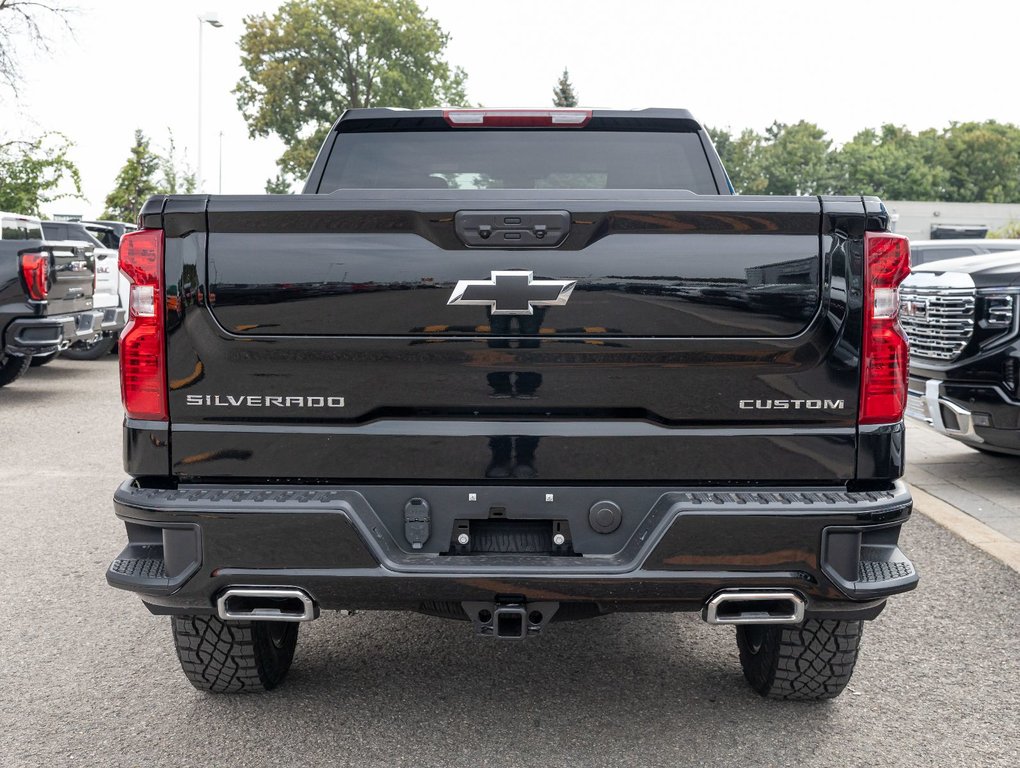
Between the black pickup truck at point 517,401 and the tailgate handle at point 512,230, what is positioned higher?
the tailgate handle at point 512,230

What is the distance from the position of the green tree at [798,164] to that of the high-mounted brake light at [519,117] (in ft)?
398

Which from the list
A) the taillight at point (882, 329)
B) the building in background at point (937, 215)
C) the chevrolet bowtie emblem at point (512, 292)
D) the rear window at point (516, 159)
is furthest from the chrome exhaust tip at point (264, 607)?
the building in background at point (937, 215)

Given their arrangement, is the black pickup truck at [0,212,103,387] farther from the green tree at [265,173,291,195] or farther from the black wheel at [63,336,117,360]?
the green tree at [265,173,291,195]

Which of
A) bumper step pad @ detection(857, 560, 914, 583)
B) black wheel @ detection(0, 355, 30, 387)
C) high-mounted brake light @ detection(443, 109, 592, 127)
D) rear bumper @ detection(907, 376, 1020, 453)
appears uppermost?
high-mounted brake light @ detection(443, 109, 592, 127)

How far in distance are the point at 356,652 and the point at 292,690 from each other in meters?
0.44

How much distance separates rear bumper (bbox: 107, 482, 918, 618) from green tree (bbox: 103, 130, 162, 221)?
36102 mm

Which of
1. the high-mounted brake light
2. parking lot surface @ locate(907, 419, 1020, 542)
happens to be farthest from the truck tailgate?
parking lot surface @ locate(907, 419, 1020, 542)

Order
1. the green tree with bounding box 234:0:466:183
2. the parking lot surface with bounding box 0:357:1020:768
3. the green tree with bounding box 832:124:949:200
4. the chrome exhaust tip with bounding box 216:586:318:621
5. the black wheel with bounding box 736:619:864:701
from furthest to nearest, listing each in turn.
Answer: the green tree with bounding box 832:124:949:200 < the green tree with bounding box 234:0:466:183 < the black wheel with bounding box 736:619:864:701 < the parking lot surface with bounding box 0:357:1020:768 < the chrome exhaust tip with bounding box 216:586:318:621

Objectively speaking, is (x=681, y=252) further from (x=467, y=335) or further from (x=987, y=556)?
(x=987, y=556)

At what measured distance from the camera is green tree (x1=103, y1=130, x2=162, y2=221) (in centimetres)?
3850

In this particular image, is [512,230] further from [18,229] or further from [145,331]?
[18,229]

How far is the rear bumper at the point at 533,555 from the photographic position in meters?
3.07

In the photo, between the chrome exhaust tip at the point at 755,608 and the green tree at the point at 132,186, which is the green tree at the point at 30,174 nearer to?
the green tree at the point at 132,186

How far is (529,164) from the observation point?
177 inches
